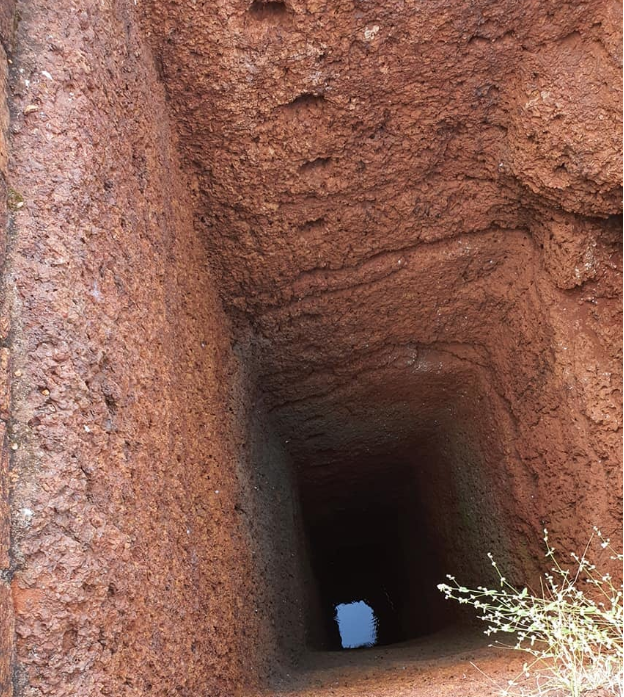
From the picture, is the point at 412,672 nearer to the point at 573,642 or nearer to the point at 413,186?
the point at 573,642

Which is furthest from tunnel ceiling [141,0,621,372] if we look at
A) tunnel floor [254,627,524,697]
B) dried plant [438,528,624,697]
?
tunnel floor [254,627,524,697]

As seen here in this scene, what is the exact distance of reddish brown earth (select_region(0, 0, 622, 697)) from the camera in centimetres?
130

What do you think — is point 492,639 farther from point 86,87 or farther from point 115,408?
point 86,87

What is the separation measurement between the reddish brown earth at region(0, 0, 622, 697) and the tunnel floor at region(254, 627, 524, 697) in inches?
1.0

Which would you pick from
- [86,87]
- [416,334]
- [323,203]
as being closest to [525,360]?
[416,334]

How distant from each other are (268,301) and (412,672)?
132 cm

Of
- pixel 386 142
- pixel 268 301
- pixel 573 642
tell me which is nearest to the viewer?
pixel 573 642

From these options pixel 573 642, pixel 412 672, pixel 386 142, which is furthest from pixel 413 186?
pixel 412 672

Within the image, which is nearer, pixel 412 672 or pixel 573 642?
pixel 573 642

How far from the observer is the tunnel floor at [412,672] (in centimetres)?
184

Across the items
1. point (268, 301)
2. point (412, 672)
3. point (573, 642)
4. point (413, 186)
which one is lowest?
point (412, 672)

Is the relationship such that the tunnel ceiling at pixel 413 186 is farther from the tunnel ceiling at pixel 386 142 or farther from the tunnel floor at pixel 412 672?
the tunnel floor at pixel 412 672

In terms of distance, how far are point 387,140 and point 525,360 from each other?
3.15 feet

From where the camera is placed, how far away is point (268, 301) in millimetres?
2383
